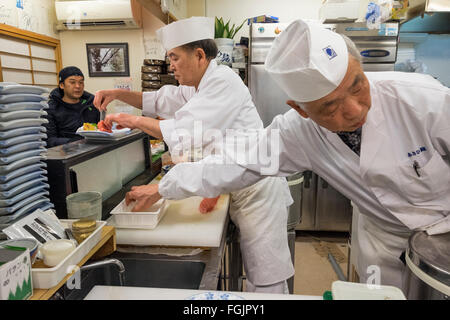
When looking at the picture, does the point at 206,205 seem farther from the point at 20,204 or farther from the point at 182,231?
the point at 20,204

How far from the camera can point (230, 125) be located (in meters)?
1.78

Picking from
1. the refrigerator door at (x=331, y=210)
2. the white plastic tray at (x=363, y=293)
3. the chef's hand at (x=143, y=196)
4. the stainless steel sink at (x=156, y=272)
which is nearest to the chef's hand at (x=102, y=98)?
the chef's hand at (x=143, y=196)

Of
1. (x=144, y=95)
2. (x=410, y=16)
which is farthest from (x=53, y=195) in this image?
(x=410, y=16)

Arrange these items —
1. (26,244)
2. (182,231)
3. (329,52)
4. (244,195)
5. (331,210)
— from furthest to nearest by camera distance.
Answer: (331,210), (244,195), (182,231), (329,52), (26,244)

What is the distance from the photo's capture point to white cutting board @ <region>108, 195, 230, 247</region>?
133cm

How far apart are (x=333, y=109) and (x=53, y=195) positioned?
1110mm

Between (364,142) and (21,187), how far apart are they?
1178mm

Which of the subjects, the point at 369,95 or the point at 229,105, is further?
the point at 229,105

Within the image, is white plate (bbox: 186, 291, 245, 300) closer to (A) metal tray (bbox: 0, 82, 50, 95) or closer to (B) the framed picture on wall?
(A) metal tray (bbox: 0, 82, 50, 95)

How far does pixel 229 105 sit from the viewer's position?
5.69ft

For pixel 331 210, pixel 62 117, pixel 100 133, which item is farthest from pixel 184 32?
pixel 331 210

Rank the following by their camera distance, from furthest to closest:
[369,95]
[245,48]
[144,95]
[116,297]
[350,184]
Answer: [245,48] → [144,95] → [350,184] → [369,95] → [116,297]

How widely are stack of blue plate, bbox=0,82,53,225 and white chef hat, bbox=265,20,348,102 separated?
0.85 meters
